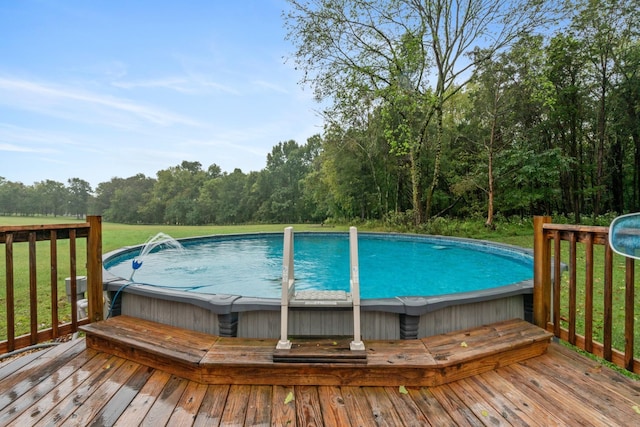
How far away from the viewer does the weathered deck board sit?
1.54 meters

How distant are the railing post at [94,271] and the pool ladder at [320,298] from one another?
A: 171 centimetres

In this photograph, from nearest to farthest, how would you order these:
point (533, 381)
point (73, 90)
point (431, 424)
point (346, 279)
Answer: point (431, 424), point (533, 381), point (346, 279), point (73, 90)

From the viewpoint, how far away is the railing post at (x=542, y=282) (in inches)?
97.4

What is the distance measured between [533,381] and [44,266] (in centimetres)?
821

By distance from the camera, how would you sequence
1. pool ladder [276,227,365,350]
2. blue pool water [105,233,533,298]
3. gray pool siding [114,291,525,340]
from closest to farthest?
pool ladder [276,227,365,350]
gray pool siding [114,291,525,340]
blue pool water [105,233,533,298]

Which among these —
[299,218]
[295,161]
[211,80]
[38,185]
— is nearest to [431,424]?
[211,80]

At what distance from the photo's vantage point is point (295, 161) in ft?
94.3

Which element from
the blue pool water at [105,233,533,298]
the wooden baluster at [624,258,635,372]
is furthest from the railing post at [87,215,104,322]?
the wooden baluster at [624,258,635,372]

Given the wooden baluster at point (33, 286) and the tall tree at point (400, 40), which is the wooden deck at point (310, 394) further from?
the tall tree at point (400, 40)

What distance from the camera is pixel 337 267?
19.3 feet

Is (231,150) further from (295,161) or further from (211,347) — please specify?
(211,347)

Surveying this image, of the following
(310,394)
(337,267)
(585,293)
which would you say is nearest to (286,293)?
(310,394)

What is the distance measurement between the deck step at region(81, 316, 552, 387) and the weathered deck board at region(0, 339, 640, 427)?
0.05m

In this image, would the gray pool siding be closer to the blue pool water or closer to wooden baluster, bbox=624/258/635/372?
wooden baluster, bbox=624/258/635/372
